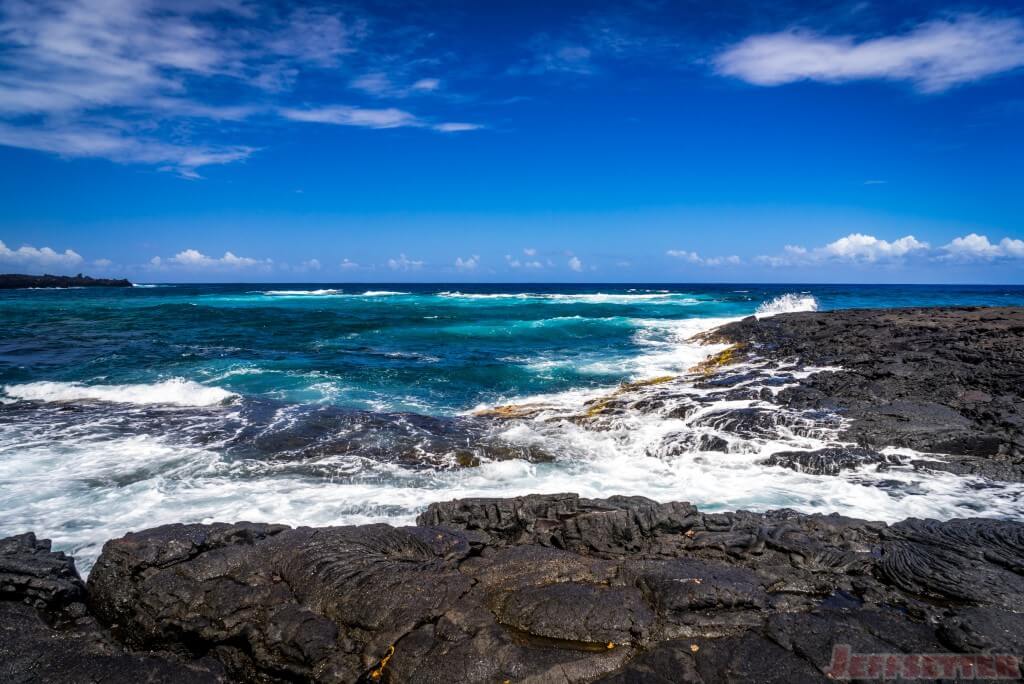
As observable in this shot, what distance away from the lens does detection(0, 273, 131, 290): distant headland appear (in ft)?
301

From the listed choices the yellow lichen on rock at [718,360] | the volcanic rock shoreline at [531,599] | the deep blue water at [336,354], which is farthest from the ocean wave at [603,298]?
the volcanic rock shoreline at [531,599]

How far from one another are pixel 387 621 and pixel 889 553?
17.0 ft

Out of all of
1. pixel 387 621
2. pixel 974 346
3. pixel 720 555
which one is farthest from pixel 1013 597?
pixel 974 346

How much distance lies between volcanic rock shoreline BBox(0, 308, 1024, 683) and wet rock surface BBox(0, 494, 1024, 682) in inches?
0.7

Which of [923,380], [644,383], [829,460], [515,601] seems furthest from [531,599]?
[923,380]

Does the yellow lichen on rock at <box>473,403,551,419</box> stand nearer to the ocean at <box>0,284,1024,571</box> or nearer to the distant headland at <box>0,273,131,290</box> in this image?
the ocean at <box>0,284,1024,571</box>

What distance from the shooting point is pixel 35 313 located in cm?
4209

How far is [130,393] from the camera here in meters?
15.8

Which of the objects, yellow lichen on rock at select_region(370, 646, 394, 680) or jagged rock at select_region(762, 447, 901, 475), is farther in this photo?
jagged rock at select_region(762, 447, 901, 475)

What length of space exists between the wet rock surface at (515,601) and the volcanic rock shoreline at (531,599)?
19mm

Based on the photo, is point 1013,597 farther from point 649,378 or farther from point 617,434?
point 649,378

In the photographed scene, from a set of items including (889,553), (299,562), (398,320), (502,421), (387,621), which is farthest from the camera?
(398,320)

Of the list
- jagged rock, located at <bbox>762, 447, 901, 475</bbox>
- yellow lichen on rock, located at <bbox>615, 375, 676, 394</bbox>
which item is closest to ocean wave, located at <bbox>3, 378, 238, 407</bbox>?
yellow lichen on rock, located at <bbox>615, 375, 676, 394</bbox>

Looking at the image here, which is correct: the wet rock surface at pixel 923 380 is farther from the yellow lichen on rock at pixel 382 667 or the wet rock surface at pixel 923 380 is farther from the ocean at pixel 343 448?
the yellow lichen on rock at pixel 382 667
